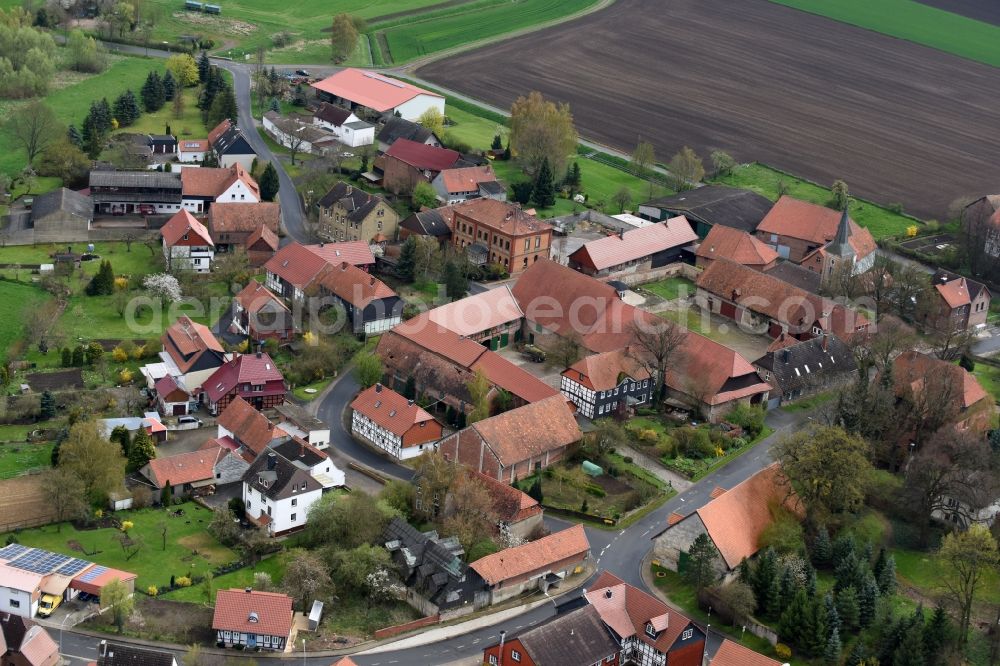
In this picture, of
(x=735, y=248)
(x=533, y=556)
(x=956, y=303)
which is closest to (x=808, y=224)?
(x=735, y=248)

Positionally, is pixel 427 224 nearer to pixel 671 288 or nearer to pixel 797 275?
pixel 671 288

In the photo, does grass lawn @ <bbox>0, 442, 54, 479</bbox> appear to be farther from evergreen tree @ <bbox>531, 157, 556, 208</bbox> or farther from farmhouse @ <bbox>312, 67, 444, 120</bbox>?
farmhouse @ <bbox>312, 67, 444, 120</bbox>

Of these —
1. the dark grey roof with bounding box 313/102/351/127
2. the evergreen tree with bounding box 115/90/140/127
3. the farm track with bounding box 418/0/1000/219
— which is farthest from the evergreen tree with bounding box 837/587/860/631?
the evergreen tree with bounding box 115/90/140/127

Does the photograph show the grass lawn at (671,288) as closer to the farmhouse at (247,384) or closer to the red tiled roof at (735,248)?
the red tiled roof at (735,248)

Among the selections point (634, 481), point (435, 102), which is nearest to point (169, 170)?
point (435, 102)

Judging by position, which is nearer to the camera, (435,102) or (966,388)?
(966,388)

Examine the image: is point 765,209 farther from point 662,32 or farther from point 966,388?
point 662,32
